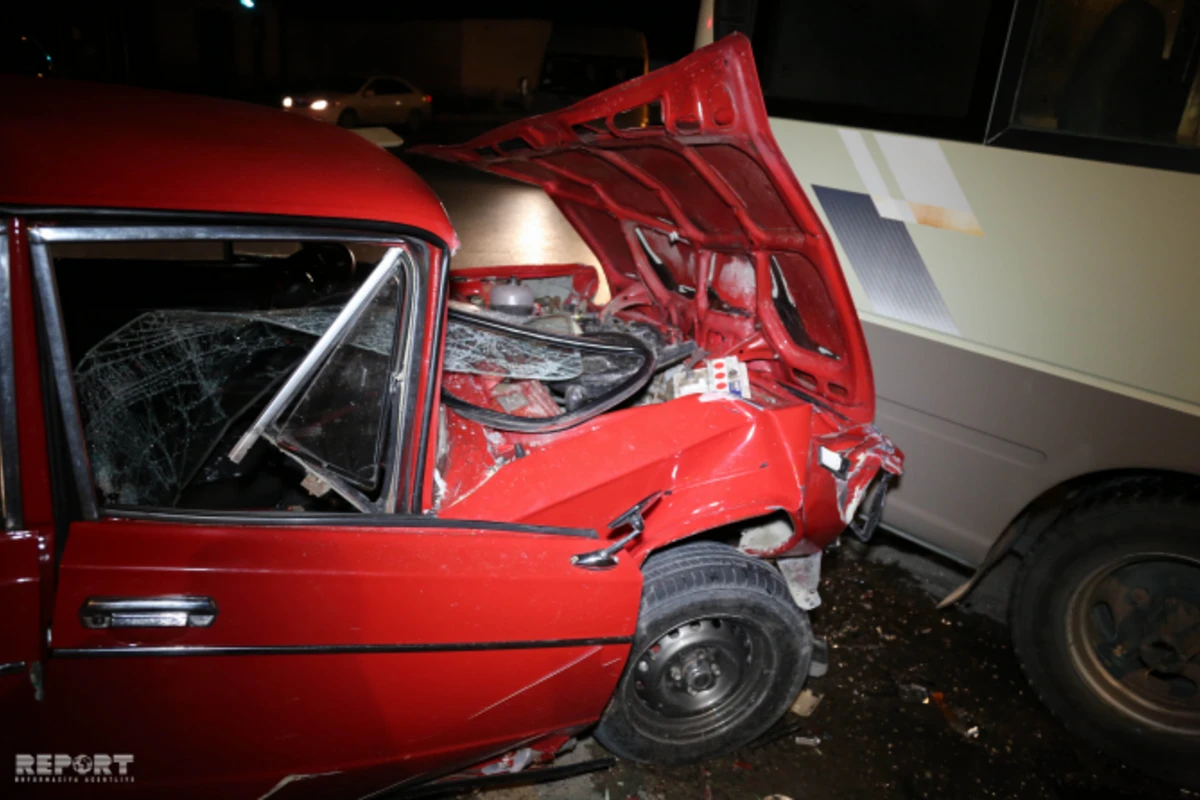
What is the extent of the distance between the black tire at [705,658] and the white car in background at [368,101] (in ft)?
61.5

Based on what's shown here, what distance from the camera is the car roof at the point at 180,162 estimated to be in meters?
1.58

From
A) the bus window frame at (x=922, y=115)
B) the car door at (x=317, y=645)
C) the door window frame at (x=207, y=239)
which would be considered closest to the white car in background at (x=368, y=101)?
the bus window frame at (x=922, y=115)

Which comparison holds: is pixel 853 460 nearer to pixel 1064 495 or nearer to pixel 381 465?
pixel 1064 495

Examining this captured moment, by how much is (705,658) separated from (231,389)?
1802mm

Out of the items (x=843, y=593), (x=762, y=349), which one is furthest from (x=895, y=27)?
(x=843, y=593)

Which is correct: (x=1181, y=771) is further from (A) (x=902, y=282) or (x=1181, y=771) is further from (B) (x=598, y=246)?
(B) (x=598, y=246)

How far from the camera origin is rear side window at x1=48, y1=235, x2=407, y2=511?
194 centimetres

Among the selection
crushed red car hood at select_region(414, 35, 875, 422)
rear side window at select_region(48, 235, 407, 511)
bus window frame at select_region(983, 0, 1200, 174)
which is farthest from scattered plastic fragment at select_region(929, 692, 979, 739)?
rear side window at select_region(48, 235, 407, 511)

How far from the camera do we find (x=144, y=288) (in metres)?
2.92

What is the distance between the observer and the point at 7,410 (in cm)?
153

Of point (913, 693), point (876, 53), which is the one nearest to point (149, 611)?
point (913, 693)

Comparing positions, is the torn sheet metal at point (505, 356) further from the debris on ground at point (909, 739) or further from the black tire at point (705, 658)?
the debris on ground at point (909, 739)

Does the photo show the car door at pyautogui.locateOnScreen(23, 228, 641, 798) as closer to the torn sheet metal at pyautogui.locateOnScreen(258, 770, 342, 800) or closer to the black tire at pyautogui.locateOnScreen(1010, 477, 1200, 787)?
the torn sheet metal at pyautogui.locateOnScreen(258, 770, 342, 800)

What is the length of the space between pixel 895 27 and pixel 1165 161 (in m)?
1.16
